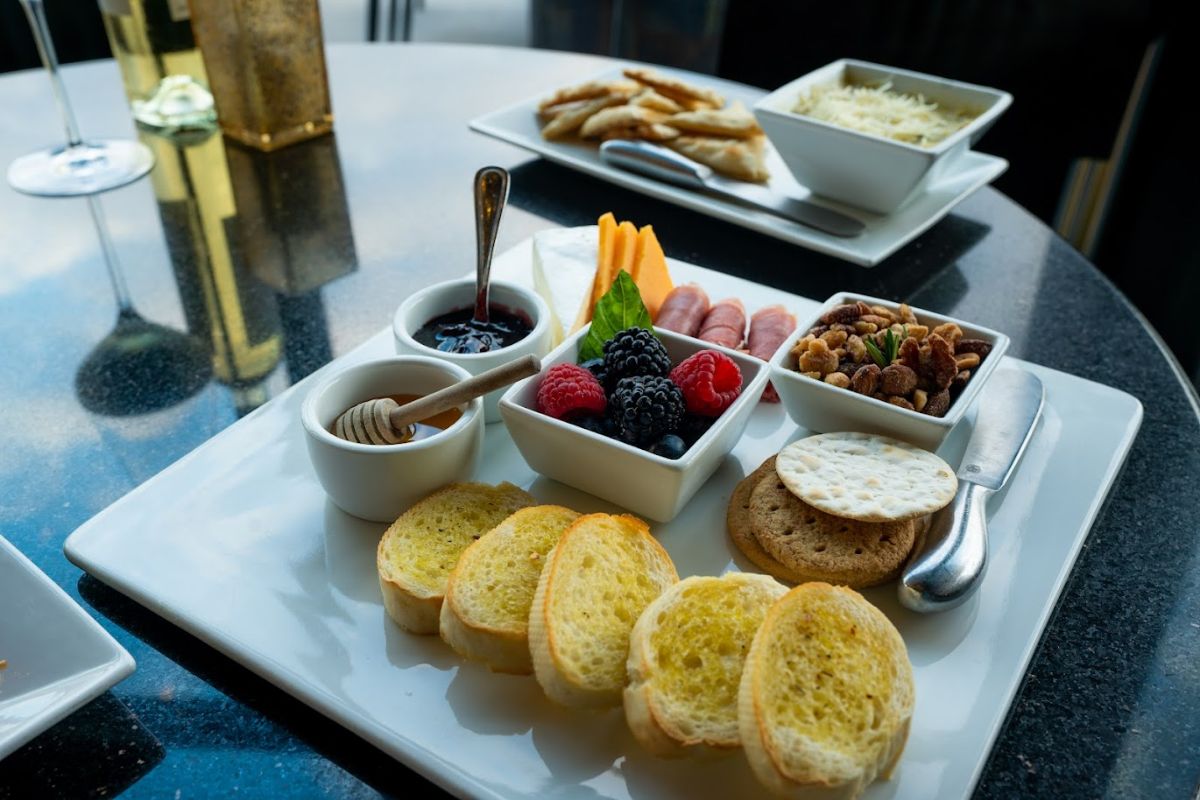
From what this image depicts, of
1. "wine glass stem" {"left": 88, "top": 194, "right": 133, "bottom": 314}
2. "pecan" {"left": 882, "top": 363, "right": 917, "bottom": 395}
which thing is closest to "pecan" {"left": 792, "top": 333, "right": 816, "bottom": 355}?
"pecan" {"left": 882, "top": 363, "right": 917, "bottom": 395}

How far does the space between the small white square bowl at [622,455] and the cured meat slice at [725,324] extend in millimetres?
167

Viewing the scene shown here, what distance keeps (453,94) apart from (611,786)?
75.7 inches

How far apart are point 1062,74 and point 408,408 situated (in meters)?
2.34

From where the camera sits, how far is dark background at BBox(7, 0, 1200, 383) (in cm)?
254

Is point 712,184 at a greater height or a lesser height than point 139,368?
greater

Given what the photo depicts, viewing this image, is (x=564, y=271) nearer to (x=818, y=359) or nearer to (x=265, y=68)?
(x=818, y=359)

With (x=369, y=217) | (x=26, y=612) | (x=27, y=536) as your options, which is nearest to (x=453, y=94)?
(x=369, y=217)

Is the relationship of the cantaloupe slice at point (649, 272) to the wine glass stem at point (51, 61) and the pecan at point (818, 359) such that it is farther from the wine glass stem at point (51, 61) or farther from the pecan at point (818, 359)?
the wine glass stem at point (51, 61)

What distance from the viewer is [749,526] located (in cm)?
110

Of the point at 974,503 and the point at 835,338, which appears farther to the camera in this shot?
the point at 835,338

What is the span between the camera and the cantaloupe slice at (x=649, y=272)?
57.6 inches

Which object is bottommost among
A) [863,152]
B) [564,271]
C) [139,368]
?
[139,368]

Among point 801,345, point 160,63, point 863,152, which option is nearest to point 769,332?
point 801,345

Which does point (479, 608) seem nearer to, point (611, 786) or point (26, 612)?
point (611, 786)
